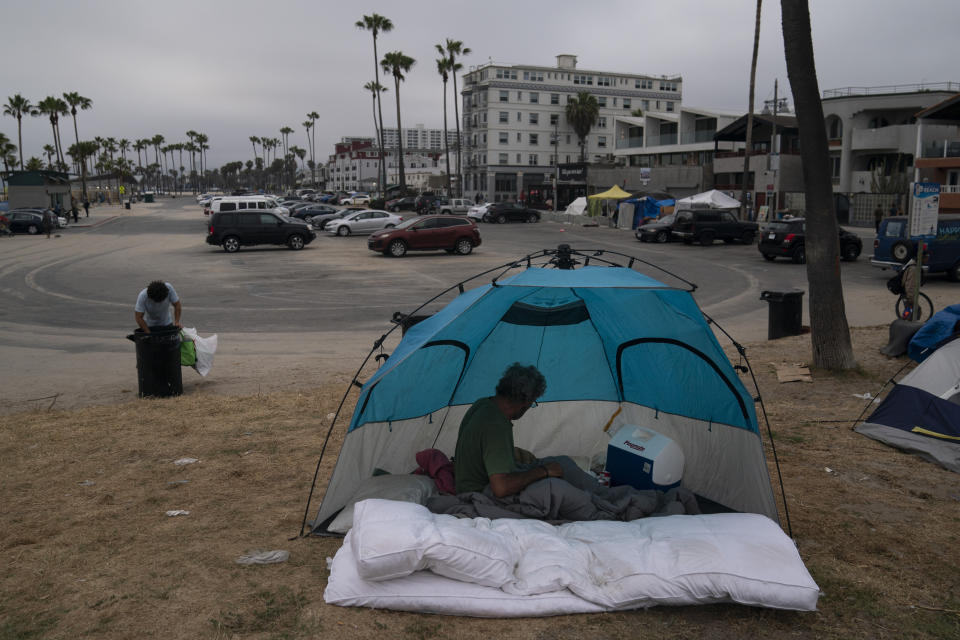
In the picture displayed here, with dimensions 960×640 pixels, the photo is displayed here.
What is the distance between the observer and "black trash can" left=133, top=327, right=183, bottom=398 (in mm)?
8791

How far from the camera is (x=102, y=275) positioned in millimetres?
22047

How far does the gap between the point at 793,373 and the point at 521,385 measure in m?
5.98

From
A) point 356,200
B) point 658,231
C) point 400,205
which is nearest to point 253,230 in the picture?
point 658,231

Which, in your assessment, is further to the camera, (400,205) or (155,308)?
(400,205)

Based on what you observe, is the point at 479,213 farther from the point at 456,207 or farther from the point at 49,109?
the point at 49,109

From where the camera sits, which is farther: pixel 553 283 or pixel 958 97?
pixel 958 97

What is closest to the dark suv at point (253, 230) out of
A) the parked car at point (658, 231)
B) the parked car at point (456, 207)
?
the parked car at point (658, 231)

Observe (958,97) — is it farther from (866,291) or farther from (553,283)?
(553,283)

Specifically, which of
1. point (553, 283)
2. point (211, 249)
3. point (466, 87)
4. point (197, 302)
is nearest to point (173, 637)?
point (553, 283)

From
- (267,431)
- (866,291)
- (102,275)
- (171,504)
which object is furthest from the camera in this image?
(102,275)

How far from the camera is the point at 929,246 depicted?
18406mm

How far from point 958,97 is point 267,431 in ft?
111

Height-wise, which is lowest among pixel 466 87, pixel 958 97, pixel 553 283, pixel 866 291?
pixel 866 291

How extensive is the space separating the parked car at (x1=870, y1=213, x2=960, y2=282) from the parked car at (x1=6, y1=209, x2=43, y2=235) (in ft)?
136
